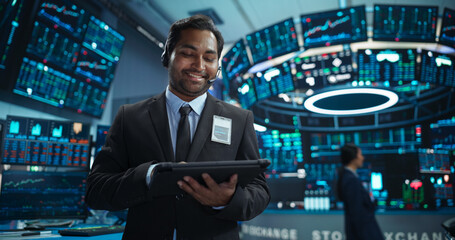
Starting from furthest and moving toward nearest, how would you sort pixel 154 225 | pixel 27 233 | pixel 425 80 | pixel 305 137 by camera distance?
pixel 305 137
pixel 425 80
pixel 27 233
pixel 154 225

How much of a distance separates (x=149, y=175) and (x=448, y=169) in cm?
494

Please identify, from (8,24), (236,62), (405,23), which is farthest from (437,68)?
(8,24)

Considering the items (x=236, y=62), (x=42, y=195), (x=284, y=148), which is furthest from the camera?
(x=284, y=148)

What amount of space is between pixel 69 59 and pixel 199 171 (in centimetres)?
349

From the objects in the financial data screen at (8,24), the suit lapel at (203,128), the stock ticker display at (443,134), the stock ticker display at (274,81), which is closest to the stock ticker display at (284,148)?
the stock ticker display at (274,81)

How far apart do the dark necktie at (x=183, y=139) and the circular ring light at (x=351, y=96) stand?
3979 mm

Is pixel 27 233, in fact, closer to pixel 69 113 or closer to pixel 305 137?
pixel 69 113

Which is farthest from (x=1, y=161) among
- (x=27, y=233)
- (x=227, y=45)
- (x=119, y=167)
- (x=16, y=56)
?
(x=227, y=45)

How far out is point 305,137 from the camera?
572cm

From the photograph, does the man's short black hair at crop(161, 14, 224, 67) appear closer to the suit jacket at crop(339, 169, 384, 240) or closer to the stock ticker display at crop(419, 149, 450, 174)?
the suit jacket at crop(339, 169, 384, 240)

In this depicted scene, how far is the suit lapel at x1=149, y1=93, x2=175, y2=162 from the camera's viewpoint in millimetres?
1010

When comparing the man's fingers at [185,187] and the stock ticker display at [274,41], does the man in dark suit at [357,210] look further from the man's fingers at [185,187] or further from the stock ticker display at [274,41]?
the man's fingers at [185,187]

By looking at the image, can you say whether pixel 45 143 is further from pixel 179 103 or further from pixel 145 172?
pixel 145 172

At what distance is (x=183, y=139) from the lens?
1037 mm
